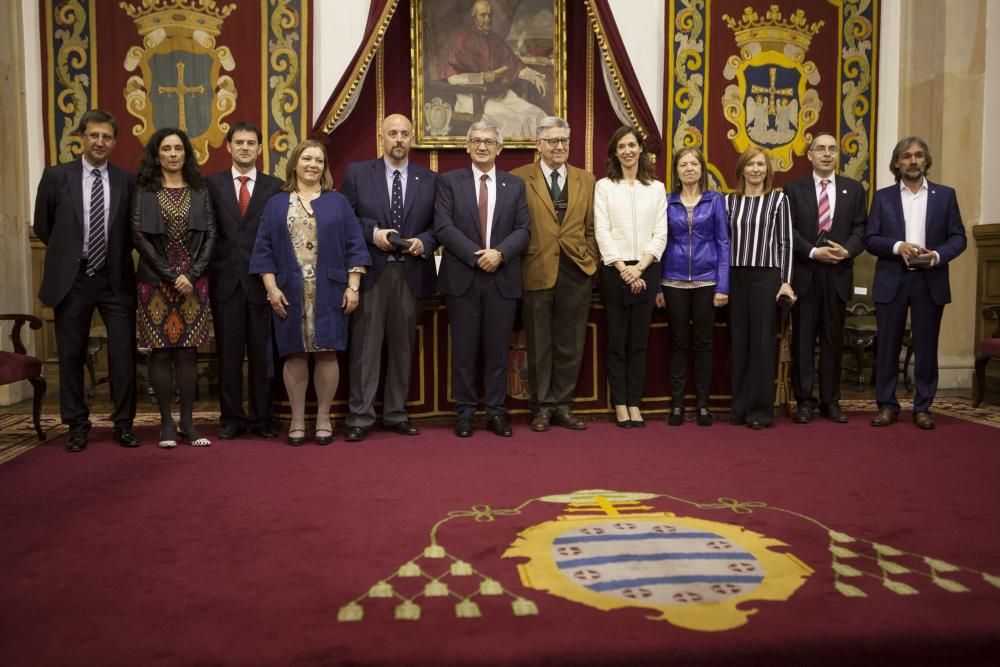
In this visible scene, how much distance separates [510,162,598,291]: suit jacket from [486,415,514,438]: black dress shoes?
69cm

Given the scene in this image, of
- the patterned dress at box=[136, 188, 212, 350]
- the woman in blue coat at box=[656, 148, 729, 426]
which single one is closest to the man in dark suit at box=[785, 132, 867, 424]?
the woman in blue coat at box=[656, 148, 729, 426]

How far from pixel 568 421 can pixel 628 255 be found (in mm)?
931

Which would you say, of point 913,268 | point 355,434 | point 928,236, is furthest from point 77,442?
point 928,236

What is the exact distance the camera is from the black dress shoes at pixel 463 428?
15.0 ft

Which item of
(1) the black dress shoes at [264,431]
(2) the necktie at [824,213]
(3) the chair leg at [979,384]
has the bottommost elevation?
(1) the black dress shoes at [264,431]

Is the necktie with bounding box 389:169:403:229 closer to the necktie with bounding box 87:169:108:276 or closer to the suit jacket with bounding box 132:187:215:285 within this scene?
the suit jacket with bounding box 132:187:215:285

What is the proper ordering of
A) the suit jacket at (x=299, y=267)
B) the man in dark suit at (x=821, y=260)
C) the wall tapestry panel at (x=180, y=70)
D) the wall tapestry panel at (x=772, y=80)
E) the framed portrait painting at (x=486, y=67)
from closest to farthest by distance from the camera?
1. the suit jacket at (x=299, y=267)
2. the man in dark suit at (x=821, y=260)
3. the wall tapestry panel at (x=180, y=70)
4. the framed portrait painting at (x=486, y=67)
5. the wall tapestry panel at (x=772, y=80)

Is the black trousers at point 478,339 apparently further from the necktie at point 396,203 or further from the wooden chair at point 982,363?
the wooden chair at point 982,363

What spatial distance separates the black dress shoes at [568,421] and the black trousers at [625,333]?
0.91 ft

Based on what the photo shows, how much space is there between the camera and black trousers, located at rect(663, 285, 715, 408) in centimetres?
482

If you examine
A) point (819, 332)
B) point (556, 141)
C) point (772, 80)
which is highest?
point (772, 80)

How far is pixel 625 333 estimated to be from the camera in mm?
4863

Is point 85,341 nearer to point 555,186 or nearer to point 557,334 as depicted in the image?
point 557,334

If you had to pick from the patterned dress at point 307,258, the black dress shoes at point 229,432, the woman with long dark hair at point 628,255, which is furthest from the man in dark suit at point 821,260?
→ the black dress shoes at point 229,432
